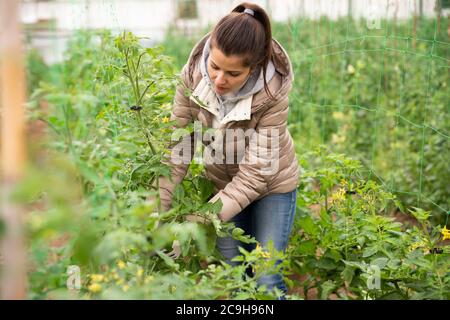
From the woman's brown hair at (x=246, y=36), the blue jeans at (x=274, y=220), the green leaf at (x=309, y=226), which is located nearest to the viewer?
the woman's brown hair at (x=246, y=36)


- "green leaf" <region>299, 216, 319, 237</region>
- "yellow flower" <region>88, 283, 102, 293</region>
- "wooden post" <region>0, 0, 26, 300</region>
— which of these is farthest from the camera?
"green leaf" <region>299, 216, 319, 237</region>

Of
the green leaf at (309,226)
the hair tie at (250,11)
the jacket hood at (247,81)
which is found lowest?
the green leaf at (309,226)

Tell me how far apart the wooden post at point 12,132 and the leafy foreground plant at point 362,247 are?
4.27ft

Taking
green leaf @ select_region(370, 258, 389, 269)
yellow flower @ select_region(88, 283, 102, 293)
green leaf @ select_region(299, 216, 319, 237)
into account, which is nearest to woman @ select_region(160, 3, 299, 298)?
green leaf @ select_region(299, 216, 319, 237)

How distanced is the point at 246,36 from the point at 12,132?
116 centimetres

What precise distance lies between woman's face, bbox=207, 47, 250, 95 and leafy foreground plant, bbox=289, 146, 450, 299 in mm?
635

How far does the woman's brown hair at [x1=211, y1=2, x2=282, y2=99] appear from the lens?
2.07m

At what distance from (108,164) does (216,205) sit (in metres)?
0.58

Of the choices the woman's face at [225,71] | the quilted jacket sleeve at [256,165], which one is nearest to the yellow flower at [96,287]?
the quilted jacket sleeve at [256,165]

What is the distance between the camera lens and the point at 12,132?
1085 mm

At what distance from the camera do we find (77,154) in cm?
144

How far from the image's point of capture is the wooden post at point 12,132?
3.55ft

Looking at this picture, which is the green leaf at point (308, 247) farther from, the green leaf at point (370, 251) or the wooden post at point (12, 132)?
the wooden post at point (12, 132)

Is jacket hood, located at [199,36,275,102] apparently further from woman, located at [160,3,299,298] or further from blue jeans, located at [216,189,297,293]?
blue jeans, located at [216,189,297,293]
